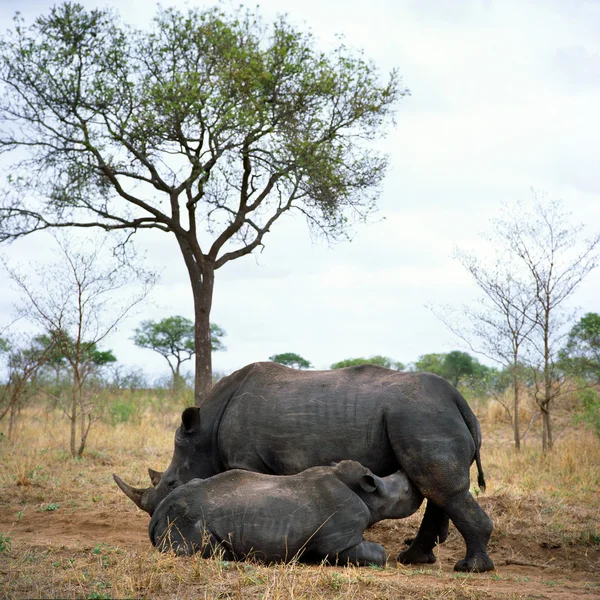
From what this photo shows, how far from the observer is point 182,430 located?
26.0 feet

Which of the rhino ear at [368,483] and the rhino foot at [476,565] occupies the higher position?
the rhino ear at [368,483]

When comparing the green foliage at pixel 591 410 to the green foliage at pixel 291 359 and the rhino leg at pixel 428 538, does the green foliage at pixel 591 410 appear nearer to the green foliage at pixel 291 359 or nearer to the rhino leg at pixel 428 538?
the rhino leg at pixel 428 538

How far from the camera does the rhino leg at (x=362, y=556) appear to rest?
6.45 metres

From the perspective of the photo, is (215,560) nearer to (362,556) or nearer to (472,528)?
(362,556)

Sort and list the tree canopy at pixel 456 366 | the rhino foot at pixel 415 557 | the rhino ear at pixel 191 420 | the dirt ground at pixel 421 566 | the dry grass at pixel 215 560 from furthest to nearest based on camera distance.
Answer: the tree canopy at pixel 456 366
the rhino ear at pixel 191 420
the rhino foot at pixel 415 557
the dirt ground at pixel 421 566
the dry grass at pixel 215 560

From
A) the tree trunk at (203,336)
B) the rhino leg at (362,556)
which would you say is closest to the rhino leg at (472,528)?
the rhino leg at (362,556)

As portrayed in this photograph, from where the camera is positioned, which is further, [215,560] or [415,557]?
[415,557]

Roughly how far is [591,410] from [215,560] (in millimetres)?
12412

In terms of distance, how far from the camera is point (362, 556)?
650 cm

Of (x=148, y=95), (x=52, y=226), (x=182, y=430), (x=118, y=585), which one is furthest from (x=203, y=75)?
(x=118, y=585)

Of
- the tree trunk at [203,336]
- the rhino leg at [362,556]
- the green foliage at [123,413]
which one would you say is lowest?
the rhino leg at [362,556]

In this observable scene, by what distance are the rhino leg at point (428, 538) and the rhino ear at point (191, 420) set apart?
2439 millimetres

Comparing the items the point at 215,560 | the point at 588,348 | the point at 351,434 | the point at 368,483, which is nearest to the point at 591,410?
the point at 588,348

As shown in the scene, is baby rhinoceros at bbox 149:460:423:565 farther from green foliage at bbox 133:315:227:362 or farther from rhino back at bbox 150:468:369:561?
green foliage at bbox 133:315:227:362
